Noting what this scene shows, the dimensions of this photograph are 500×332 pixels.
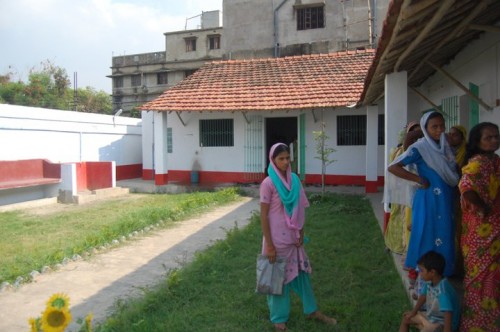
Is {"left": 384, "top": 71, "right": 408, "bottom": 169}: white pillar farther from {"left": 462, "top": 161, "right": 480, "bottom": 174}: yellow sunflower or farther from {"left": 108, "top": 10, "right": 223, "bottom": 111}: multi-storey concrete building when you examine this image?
{"left": 108, "top": 10, "right": 223, "bottom": 111}: multi-storey concrete building

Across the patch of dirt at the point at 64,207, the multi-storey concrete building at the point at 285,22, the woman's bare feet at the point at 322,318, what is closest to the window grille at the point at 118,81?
the multi-storey concrete building at the point at 285,22

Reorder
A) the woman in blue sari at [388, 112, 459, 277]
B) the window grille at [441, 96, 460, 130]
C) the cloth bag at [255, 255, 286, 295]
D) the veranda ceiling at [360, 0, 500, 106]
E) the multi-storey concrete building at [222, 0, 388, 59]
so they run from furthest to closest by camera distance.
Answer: the multi-storey concrete building at [222, 0, 388, 59]
the window grille at [441, 96, 460, 130]
the cloth bag at [255, 255, 286, 295]
the veranda ceiling at [360, 0, 500, 106]
the woman in blue sari at [388, 112, 459, 277]

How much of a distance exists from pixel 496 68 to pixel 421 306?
10.3ft

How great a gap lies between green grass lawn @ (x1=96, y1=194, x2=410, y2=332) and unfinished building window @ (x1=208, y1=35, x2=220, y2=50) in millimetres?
29502

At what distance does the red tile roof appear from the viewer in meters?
11.4

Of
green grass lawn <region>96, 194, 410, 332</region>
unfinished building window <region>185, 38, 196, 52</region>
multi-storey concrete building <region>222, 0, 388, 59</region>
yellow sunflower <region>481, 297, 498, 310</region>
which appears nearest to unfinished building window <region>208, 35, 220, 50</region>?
unfinished building window <region>185, 38, 196, 52</region>

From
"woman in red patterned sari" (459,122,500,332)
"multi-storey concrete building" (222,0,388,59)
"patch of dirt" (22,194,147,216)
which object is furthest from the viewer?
"multi-storey concrete building" (222,0,388,59)

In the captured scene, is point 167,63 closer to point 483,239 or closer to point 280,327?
point 280,327

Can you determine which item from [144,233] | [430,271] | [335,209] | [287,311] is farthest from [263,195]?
[335,209]

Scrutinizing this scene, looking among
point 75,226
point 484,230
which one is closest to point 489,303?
point 484,230

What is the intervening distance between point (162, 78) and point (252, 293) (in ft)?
110

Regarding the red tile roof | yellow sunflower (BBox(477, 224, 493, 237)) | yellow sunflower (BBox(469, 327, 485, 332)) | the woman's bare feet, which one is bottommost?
the woman's bare feet

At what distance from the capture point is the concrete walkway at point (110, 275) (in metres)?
4.12

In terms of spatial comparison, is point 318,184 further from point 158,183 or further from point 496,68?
point 496,68
